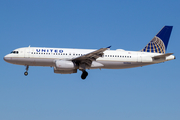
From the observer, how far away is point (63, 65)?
41062 mm

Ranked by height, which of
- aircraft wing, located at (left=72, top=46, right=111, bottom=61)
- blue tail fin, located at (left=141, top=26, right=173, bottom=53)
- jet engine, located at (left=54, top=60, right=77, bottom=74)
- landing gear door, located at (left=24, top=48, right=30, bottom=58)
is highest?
blue tail fin, located at (left=141, top=26, right=173, bottom=53)

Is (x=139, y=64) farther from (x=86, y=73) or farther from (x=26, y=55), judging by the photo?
(x=26, y=55)

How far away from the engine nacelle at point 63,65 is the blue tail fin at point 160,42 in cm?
1248

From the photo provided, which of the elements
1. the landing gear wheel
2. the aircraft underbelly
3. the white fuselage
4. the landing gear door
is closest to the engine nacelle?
the white fuselage

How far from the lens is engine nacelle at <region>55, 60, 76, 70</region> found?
1614 inches

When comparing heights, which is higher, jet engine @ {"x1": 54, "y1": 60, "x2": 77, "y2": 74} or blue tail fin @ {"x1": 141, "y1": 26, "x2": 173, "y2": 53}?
blue tail fin @ {"x1": 141, "y1": 26, "x2": 173, "y2": 53}

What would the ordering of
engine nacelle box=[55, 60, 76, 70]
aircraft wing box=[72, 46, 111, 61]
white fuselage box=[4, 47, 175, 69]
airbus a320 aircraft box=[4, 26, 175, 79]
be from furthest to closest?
1. white fuselage box=[4, 47, 175, 69]
2. airbus a320 aircraft box=[4, 26, 175, 79]
3. engine nacelle box=[55, 60, 76, 70]
4. aircraft wing box=[72, 46, 111, 61]

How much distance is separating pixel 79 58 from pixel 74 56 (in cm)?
184

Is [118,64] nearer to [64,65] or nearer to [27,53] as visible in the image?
[64,65]

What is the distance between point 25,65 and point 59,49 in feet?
17.2

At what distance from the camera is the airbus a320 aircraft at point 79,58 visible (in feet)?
137

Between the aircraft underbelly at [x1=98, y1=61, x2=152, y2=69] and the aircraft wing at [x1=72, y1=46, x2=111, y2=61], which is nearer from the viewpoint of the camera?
the aircraft wing at [x1=72, y1=46, x2=111, y2=61]

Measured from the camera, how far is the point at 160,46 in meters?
48.4

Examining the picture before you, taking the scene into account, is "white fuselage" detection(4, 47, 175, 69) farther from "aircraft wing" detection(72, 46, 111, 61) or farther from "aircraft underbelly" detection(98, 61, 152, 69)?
"aircraft wing" detection(72, 46, 111, 61)
